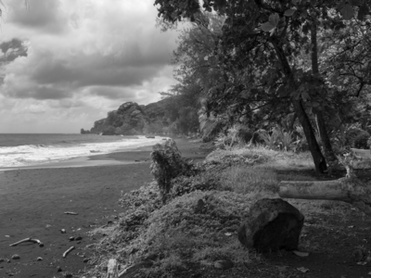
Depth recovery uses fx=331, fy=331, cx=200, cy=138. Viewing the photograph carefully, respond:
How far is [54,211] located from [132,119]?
150903mm

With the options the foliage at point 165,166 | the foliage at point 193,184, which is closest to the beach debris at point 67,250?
the foliage at point 193,184

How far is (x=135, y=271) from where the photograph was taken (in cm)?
413

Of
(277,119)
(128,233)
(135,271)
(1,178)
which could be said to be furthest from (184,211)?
(1,178)

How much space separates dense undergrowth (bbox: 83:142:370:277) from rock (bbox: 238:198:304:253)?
207mm

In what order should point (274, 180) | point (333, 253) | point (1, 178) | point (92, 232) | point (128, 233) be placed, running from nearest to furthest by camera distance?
point (333, 253) → point (128, 233) → point (92, 232) → point (274, 180) → point (1, 178)

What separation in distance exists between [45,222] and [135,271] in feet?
14.7

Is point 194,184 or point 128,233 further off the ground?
point 194,184

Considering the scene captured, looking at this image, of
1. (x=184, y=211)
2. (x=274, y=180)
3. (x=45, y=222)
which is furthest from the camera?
(x=274, y=180)

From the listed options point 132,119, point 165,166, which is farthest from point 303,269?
point 132,119

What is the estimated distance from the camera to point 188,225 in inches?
217

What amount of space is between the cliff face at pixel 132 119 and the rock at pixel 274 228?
12418 centimetres

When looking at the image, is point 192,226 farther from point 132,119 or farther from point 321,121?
point 132,119

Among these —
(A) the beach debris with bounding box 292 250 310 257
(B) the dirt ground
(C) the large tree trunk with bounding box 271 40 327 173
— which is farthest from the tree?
(A) the beach debris with bounding box 292 250 310 257

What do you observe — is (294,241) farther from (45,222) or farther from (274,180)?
(45,222)
